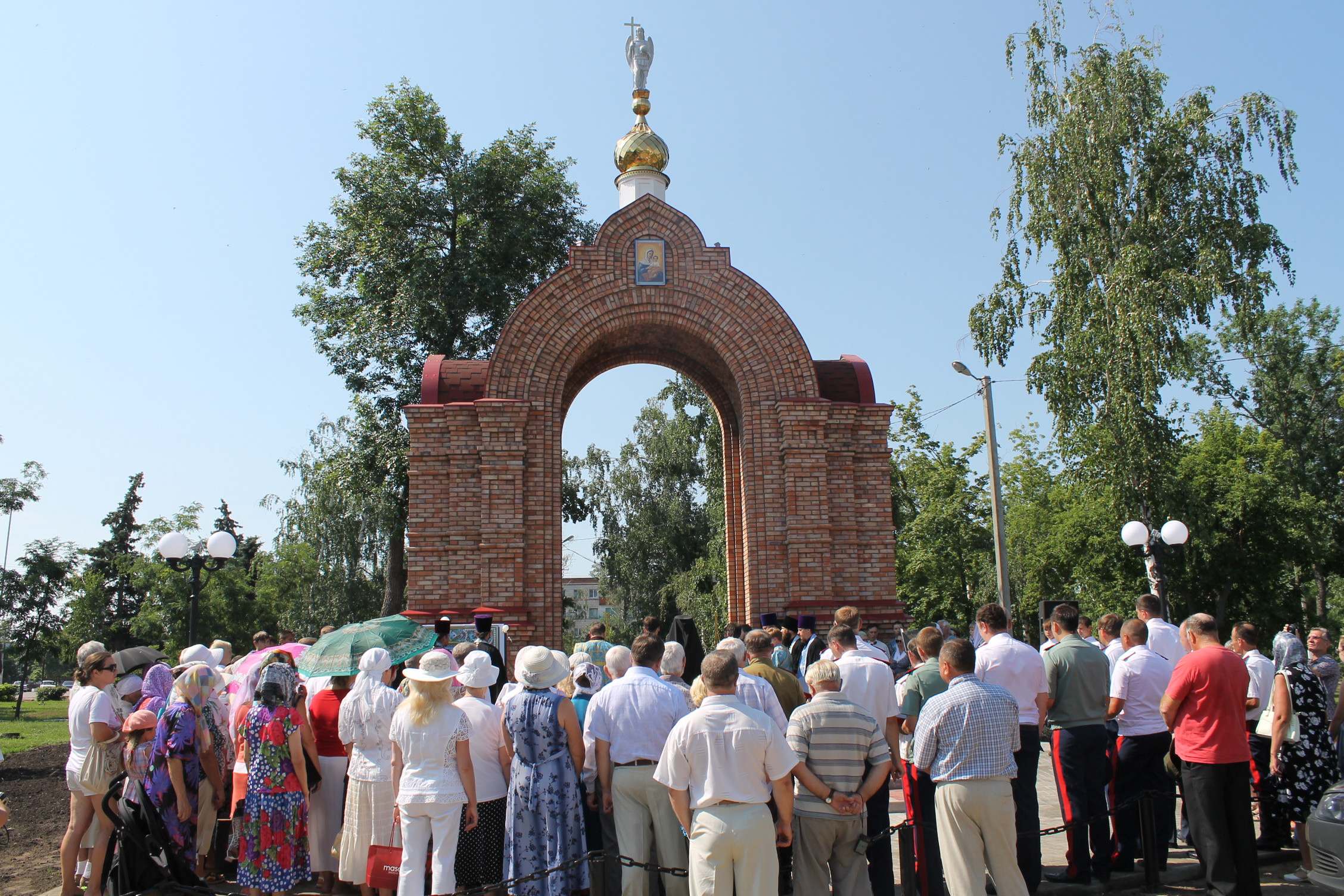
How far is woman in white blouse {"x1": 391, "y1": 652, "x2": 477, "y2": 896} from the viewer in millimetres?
5840

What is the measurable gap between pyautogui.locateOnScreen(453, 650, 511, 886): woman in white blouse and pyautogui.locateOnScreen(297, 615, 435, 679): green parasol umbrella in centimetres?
148

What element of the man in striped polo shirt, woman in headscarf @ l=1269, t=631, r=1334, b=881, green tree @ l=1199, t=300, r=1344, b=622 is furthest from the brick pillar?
green tree @ l=1199, t=300, r=1344, b=622

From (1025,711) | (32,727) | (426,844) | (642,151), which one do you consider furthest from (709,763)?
(32,727)

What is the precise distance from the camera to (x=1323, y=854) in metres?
6.07

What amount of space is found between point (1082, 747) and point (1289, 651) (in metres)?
2.23

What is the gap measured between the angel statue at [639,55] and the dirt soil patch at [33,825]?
13135 mm

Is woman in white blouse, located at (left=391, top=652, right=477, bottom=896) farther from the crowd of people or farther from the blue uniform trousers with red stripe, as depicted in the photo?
the blue uniform trousers with red stripe

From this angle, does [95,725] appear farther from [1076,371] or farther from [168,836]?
[1076,371]

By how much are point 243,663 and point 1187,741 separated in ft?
23.9

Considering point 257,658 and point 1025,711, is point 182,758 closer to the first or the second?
point 257,658

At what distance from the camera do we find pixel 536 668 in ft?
19.9

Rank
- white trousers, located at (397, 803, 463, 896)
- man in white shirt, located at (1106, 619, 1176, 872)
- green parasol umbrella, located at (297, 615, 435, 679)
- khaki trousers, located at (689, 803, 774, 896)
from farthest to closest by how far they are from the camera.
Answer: green parasol umbrella, located at (297, 615, 435, 679) → man in white shirt, located at (1106, 619, 1176, 872) → white trousers, located at (397, 803, 463, 896) → khaki trousers, located at (689, 803, 774, 896)

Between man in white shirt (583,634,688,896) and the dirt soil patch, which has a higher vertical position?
man in white shirt (583,634,688,896)

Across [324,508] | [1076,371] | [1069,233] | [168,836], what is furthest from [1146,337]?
[324,508]
